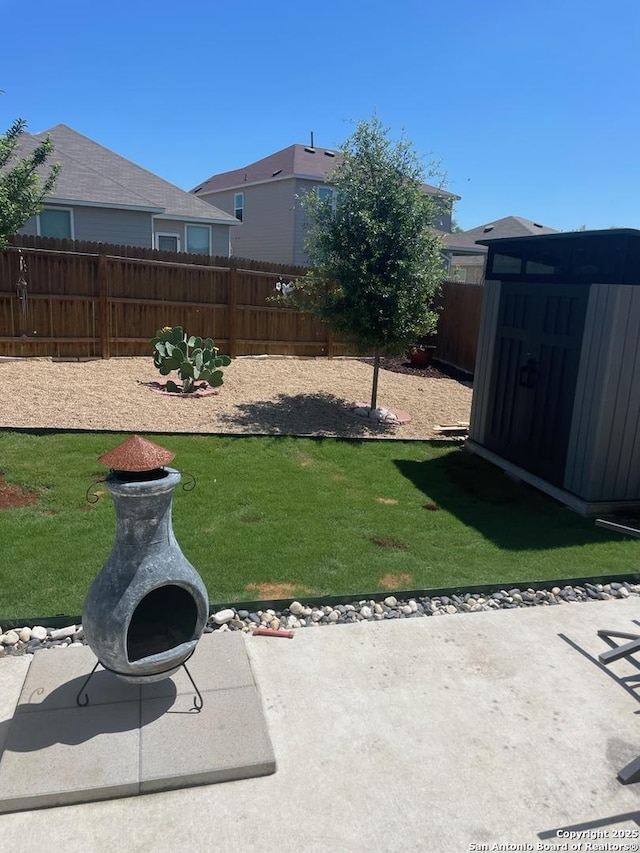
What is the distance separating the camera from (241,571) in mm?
4973

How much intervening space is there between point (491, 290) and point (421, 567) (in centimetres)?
456

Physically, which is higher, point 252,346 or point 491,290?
point 491,290

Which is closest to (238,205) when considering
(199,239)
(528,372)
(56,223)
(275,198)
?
(275,198)

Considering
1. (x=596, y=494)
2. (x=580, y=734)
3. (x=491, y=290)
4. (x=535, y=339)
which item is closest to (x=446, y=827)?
(x=580, y=734)

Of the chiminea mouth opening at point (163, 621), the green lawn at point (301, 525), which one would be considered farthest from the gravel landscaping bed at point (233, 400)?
the chiminea mouth opening at point (163, 621)

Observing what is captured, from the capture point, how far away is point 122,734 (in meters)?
3.09

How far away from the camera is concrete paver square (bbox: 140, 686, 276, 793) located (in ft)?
9.45

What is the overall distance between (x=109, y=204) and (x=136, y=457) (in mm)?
15653

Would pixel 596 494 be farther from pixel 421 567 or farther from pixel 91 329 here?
pixel 91 329

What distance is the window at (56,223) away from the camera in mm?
16578

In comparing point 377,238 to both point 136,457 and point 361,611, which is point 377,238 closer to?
point 361,611

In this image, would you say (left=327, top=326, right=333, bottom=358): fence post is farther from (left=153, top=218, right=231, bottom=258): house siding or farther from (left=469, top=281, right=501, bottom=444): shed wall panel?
(left=469, top=281, right=501, bottom=444): shed wall panel

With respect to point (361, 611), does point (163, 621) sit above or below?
above

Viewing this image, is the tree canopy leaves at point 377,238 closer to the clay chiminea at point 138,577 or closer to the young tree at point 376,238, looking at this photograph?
the young tree at point 376,238
